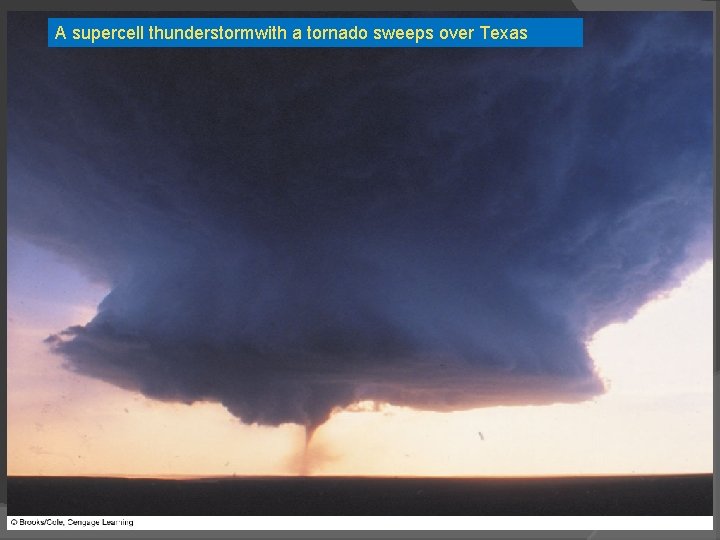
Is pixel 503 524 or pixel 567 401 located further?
pixel 567 401

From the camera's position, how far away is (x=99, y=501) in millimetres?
8844

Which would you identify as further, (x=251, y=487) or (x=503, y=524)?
(x=251, y=487)

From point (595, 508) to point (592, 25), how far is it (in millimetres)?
6492

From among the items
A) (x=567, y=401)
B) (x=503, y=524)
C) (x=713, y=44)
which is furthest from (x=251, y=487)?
(x=713, y=44)

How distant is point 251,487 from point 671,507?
564 cm

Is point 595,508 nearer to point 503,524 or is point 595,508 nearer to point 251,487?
point 503,524

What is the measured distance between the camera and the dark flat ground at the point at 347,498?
884 centimetres

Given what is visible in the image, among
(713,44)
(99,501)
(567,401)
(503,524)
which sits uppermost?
(713,44)

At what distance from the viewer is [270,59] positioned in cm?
936

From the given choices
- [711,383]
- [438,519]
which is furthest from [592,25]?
[438,519]

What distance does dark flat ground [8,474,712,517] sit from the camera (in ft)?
29.0

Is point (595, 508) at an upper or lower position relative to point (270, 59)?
lower

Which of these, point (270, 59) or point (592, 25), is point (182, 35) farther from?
point (592, 25)

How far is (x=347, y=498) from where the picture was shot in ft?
29.7
